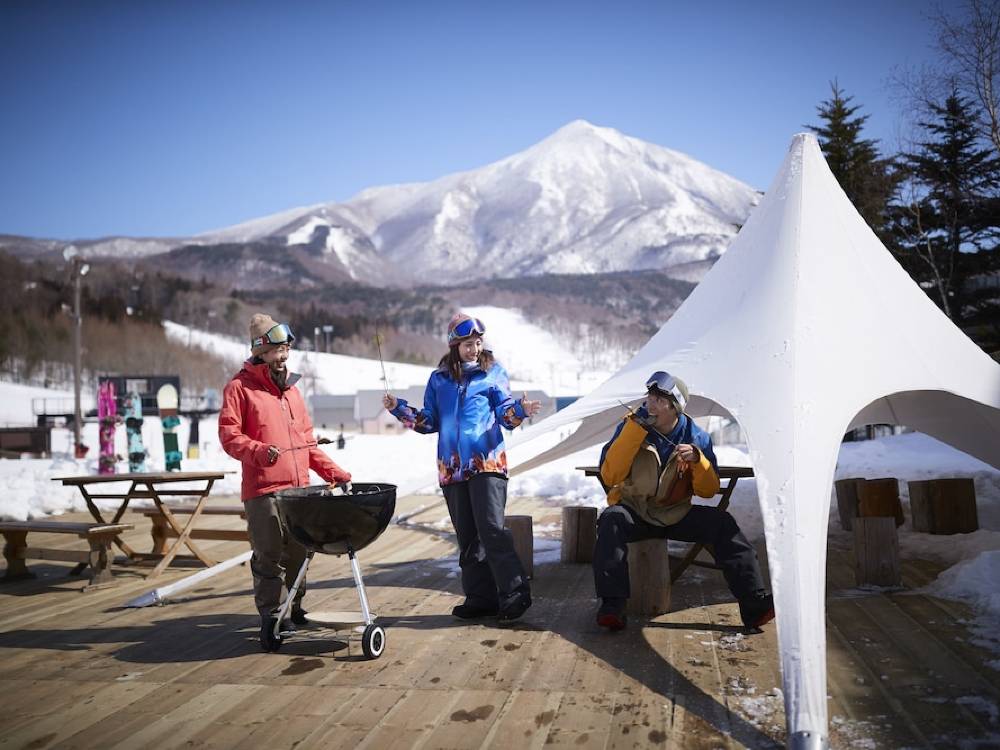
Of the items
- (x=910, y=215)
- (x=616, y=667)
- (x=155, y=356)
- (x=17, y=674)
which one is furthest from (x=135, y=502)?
(x=155, y=356)

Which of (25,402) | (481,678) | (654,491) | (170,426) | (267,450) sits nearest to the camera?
(481,678)

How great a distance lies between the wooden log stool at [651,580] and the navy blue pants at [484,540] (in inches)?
24.7

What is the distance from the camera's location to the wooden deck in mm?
2799

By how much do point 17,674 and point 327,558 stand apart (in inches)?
120

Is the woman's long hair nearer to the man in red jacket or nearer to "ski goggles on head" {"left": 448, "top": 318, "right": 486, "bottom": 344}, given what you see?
"ski goggles on head" {"left": 448, "top": 318, "right": 486, "bottom": 344}

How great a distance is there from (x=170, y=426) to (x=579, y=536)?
869 cm

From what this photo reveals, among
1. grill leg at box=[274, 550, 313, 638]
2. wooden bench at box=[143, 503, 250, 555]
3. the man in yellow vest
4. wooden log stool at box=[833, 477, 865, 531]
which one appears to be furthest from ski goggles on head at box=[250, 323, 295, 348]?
wooden log stool at box=[833, 477, 865, 531]

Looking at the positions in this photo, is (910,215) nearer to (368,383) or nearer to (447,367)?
(447,367)

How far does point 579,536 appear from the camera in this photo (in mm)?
6043

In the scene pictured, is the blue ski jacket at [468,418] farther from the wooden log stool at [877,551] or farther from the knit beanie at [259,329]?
the wooden log stool at [877,551]

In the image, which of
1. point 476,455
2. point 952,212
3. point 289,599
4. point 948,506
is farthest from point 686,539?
point 952,212

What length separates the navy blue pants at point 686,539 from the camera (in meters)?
4.01

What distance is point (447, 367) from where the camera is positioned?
14.7 feet

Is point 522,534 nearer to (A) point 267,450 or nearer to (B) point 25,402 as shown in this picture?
(A) point 267,450
